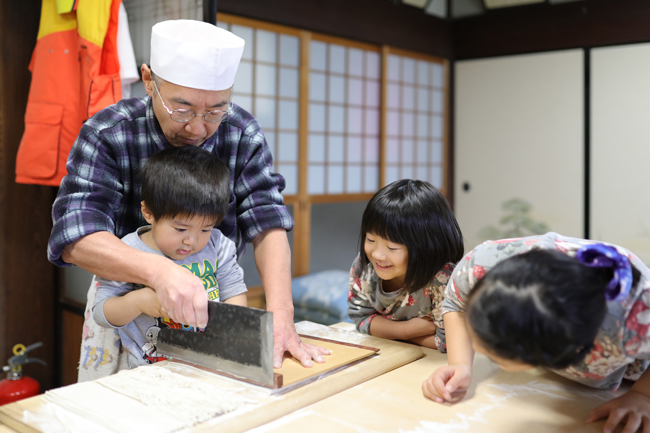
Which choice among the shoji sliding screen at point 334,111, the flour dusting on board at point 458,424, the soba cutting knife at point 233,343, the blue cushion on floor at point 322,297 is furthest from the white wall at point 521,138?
the soba cutting knife at point 233,343

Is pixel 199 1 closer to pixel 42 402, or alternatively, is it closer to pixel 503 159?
pixel 42 402

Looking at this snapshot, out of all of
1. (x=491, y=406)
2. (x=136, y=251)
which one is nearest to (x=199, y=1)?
(x=136, y=251)

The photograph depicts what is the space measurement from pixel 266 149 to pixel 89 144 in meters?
0.45

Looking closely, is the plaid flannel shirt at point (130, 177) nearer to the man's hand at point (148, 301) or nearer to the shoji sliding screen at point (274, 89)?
the man's hand at point (148, 301)

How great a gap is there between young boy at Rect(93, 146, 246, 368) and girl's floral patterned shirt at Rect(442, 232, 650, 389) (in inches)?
22.2

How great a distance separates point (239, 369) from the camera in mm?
1067

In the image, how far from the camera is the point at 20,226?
8.65ft

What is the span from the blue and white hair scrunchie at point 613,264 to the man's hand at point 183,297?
66 centimetres

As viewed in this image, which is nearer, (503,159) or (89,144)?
(89,144)

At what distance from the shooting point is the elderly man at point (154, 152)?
1.19 meters

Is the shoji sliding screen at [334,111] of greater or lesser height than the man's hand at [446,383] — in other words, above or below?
above

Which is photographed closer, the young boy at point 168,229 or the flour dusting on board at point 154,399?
the flour dusting on board at point 154,399

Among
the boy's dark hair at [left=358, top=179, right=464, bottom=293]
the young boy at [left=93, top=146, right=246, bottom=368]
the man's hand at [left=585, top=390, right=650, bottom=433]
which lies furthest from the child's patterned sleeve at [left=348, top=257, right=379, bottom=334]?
the man's hand at [left=585, top=390, right=650, bottom=433]

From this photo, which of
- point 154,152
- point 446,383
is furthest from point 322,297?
point 446,383
